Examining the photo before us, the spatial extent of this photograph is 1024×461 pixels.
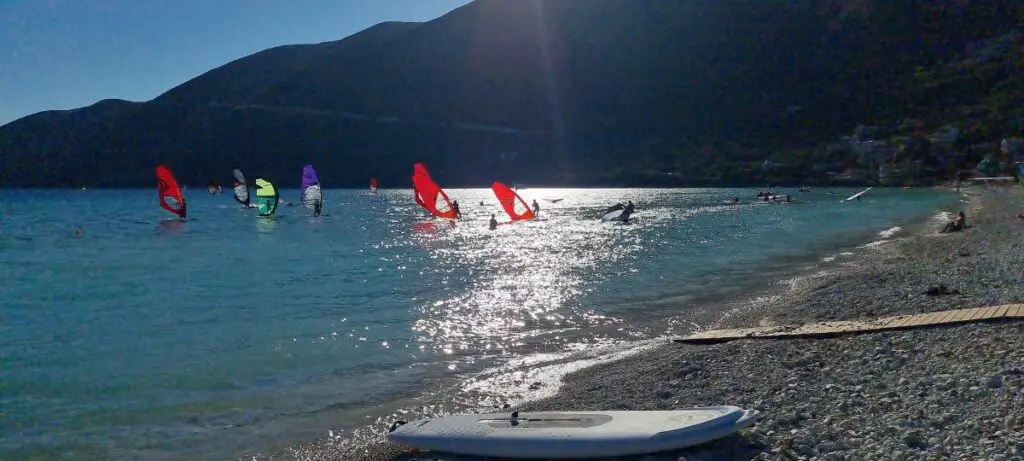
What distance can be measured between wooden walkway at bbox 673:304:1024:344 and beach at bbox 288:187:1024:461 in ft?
1.00

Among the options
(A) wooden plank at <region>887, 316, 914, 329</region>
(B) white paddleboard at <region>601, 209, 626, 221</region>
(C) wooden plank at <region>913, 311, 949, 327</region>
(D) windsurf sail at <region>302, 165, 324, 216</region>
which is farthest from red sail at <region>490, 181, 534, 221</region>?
(C) wooden plank at <region>913, 311, 949, 327</region>

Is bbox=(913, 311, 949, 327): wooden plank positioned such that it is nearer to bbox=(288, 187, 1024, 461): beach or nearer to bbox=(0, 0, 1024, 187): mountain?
bbox=(288, 187, 1024, 461): beach

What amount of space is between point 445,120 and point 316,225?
101314mm

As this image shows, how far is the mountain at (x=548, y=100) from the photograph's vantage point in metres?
129

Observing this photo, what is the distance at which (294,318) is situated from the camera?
642 inches

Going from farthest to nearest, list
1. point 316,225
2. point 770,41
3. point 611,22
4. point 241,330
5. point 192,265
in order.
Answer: point 611,22 < point 770,41 < point 316,225 < point 192,265 < point 241,330

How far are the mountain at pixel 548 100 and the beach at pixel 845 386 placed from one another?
11198 centimetres

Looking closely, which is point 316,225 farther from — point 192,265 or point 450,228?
point 192,265

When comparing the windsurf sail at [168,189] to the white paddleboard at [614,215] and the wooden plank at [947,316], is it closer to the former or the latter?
the white paddleboard at [614,215]

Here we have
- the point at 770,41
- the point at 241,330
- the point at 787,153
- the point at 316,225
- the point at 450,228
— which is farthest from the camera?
the point at 770,41

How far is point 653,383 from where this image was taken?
966cm

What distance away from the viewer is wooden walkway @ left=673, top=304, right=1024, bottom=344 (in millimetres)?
10820

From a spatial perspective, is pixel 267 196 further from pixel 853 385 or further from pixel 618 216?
pixel 853 385

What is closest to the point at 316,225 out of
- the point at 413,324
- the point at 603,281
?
the point at 603,281
